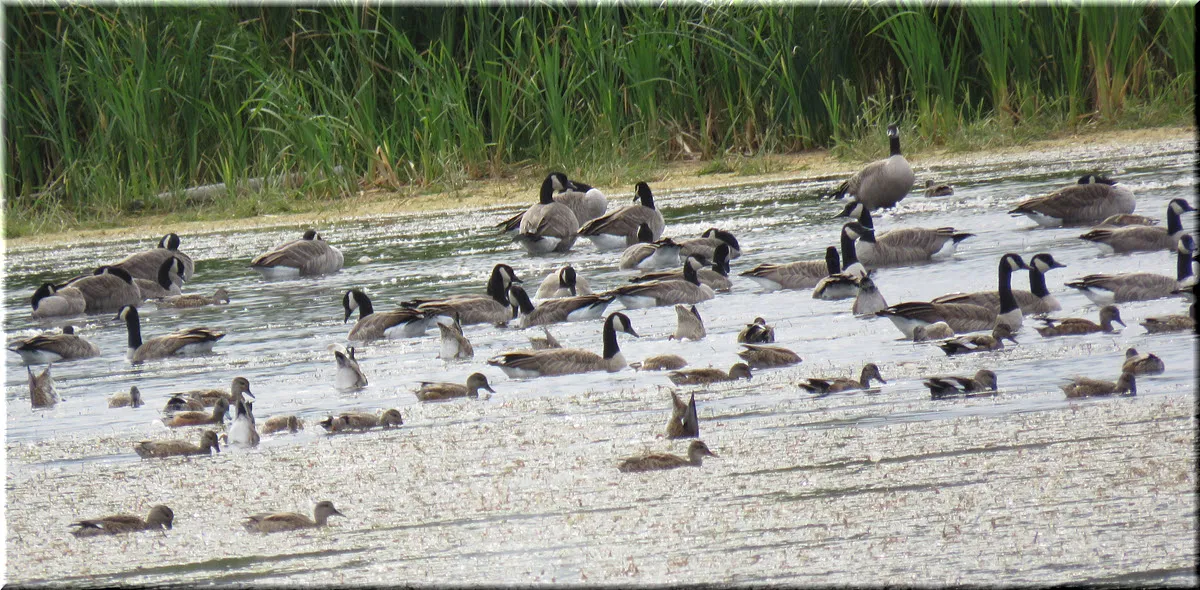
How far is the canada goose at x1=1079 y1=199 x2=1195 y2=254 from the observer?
1259 cm

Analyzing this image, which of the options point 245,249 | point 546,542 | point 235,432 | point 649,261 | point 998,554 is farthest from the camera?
point 245,249

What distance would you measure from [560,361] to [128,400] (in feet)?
8.49

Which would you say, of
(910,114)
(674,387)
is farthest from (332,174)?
(674,387)

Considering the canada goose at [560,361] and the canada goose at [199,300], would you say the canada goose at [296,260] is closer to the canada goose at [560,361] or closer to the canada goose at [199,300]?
the canada goose at [199,300]

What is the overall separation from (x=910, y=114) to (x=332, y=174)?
7.49 meters

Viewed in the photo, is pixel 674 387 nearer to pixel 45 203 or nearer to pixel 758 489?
pixel 758 489

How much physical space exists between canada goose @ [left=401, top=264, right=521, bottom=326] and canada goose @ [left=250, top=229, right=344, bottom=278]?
3561mm

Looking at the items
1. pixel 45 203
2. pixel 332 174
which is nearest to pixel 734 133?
pixel 332 174

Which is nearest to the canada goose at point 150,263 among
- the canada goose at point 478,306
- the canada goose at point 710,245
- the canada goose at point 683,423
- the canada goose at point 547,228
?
the canada goose at point 547,228

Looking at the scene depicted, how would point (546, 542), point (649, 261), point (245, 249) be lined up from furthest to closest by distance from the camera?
1. point (245, 249)
2. point (649, 261)
3. point (546, 542)

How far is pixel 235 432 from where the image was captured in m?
8.16

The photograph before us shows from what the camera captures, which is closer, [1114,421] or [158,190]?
[1114,421]

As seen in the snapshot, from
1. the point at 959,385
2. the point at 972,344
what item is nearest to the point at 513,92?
the point at 972,344

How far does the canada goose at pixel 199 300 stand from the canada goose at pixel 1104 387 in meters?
8.77
